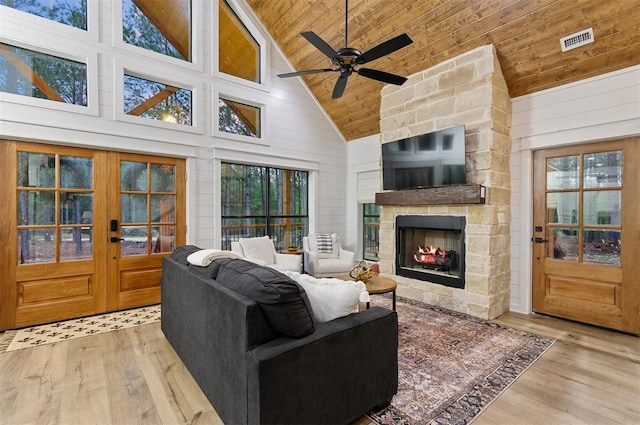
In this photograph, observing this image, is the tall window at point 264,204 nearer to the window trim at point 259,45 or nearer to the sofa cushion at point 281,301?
the window trim at point 259,45

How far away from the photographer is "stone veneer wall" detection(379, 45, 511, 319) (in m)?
3.70

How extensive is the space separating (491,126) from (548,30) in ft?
3.47

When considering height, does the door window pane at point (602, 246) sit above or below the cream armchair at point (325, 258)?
above

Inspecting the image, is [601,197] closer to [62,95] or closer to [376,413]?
[376,413]

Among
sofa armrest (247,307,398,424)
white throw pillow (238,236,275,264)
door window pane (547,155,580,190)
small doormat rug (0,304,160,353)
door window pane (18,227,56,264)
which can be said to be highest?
door window pane (547,155,580,190)

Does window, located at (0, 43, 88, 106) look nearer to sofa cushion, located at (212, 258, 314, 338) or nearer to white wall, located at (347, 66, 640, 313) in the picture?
sofa cushion, located at (212, 258, 314, 338)

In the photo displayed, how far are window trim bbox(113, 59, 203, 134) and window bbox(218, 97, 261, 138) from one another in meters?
0.39

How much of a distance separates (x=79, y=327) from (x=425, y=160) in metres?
4.64

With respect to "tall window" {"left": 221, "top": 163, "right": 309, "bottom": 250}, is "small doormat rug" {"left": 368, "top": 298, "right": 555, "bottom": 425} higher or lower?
lower

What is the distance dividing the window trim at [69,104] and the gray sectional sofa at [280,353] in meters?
3.06

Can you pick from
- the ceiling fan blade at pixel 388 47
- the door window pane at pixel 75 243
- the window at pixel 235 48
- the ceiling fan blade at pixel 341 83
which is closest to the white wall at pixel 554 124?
the ceiling fan blade at pixel 388 47

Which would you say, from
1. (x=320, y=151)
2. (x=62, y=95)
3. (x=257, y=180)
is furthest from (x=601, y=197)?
(x=62, y=95)

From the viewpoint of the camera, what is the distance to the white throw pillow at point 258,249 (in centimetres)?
462

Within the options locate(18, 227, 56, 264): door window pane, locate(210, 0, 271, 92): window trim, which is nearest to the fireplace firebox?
locate(210, 0, 271, 92): window trim
